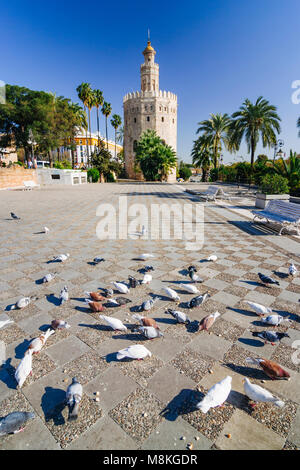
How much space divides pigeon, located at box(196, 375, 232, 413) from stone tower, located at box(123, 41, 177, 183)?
153 feet

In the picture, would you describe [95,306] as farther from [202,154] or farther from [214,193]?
[202,154]

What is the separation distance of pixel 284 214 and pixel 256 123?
67.9 feet

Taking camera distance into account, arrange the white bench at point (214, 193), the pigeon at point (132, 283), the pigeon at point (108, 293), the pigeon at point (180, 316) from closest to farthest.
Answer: the pigeon at point (180, 316) < the pigeon at point (108, 293) < the pigeon at point (132, 283) < the white bench at point (214, 193)

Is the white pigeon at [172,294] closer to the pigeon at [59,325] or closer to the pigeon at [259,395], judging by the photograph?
the pigeon at [59,325]

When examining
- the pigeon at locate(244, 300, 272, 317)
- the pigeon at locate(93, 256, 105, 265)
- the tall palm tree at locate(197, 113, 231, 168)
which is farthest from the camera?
the tall palm tree at locate(197, 113, 231, 168)

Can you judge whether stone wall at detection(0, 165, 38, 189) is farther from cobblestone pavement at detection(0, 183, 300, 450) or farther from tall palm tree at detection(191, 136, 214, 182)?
tall palm tree at detection(191, 136, 214, 182)

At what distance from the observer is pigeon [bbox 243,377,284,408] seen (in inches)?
76.0

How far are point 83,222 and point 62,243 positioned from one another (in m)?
2.72

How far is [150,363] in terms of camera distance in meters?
2.50

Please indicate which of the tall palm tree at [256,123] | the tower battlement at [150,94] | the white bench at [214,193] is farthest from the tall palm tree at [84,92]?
the white bench at [214,193]

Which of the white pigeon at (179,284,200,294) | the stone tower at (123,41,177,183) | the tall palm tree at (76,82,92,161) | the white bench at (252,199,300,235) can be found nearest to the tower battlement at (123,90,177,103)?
the stone tower at (123,41,177,183)

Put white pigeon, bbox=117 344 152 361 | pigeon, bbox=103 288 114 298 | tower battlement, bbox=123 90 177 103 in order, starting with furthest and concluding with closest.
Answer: tower battlement, bbox=123 90 177 103, pigeon, bbox=103 288 114 298, white pigeon, bbox=117 344 152 361

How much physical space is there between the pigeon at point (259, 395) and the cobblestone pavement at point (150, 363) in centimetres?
12

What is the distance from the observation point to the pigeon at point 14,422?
175cm
